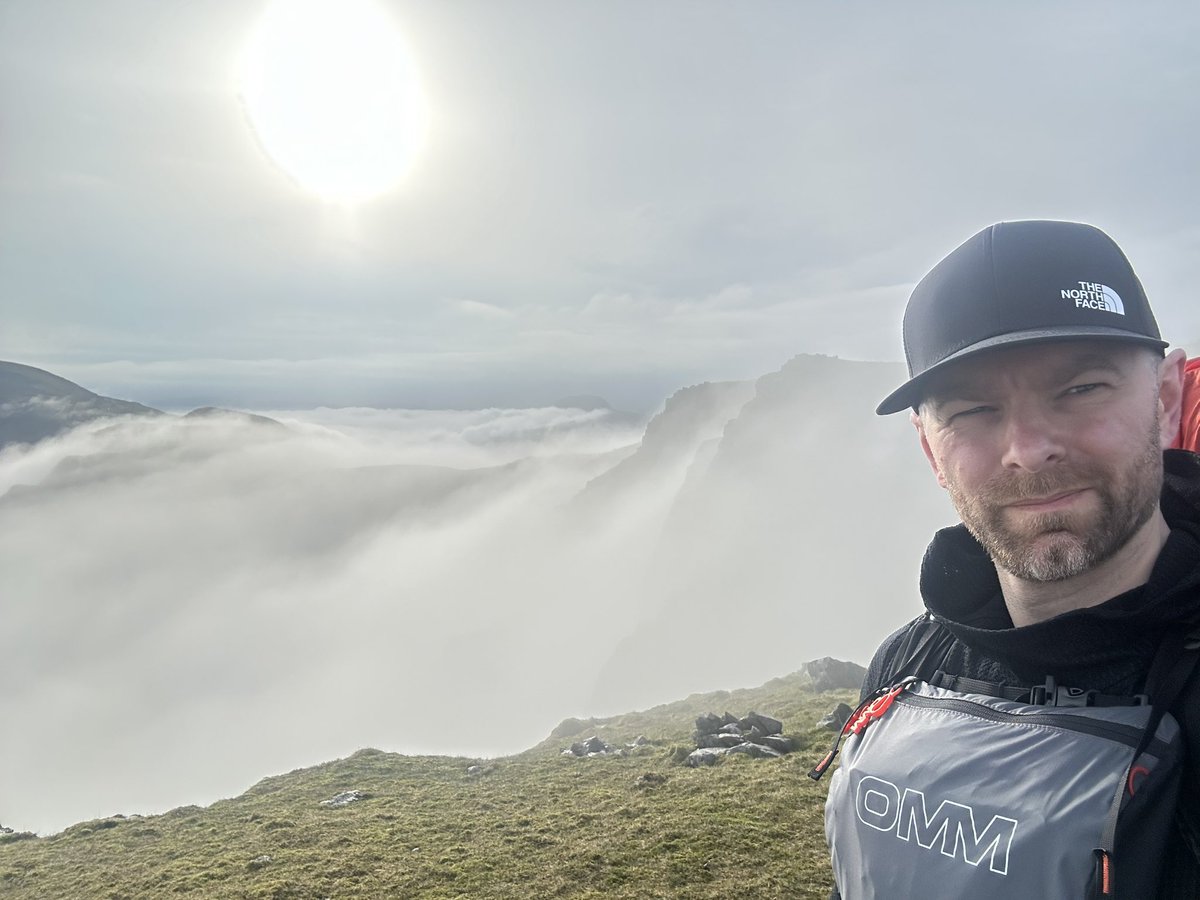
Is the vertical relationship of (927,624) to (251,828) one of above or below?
above

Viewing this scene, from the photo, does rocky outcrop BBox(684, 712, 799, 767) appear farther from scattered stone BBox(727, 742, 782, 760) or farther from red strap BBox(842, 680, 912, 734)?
red strap BBox(842, 680, 912, 734)

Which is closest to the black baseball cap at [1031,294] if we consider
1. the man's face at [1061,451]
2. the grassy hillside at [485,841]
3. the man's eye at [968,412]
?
the man's face at [1061,451]

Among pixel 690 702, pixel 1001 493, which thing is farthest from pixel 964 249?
pixel 690 702

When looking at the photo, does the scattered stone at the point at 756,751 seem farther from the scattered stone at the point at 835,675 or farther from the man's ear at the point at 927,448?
the scattered stone at the point at 835,675

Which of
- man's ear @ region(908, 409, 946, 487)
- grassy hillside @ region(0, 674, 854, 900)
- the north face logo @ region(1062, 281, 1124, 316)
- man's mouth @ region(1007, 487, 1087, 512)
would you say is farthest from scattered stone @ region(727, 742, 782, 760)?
the north face logo @ region(1062, 281, 1124, 316)

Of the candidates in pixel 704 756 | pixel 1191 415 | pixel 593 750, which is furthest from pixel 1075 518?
pixel 593 750

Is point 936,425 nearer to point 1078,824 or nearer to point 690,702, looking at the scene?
point 1078,824
